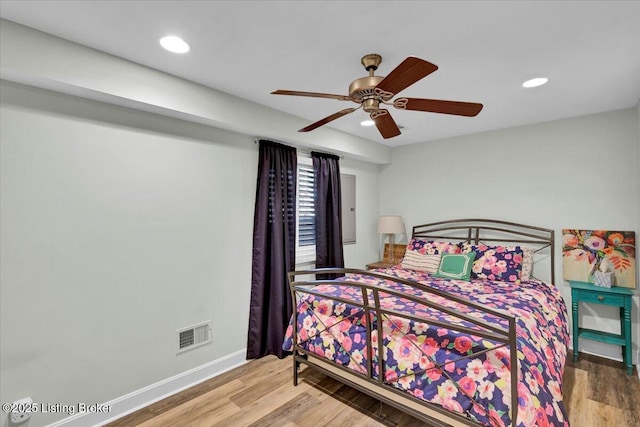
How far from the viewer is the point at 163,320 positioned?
8.21 ft

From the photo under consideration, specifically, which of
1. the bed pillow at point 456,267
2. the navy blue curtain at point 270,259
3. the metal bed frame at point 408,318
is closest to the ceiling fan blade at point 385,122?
the metal bed frame at point 408,318

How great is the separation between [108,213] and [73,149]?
48 cm

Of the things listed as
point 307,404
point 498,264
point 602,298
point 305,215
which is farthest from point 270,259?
point 602,298

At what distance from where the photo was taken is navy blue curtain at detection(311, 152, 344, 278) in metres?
3.82

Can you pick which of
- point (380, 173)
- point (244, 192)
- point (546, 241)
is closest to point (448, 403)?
point (244, 192)

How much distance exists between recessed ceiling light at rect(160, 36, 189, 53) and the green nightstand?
3.99 metres

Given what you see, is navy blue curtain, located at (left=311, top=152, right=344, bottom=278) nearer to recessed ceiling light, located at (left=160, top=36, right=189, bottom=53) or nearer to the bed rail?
the bed rail

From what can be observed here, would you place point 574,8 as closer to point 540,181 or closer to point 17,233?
point 540,181

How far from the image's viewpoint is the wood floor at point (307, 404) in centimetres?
216

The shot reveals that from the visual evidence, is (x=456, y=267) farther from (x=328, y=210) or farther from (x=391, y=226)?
(x=328, y=210)

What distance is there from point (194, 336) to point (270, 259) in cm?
99

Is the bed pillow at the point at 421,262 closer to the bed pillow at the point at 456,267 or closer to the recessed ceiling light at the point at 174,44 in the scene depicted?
the bed pillow at the point at 456,267

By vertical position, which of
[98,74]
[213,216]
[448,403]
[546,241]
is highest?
[98,74]

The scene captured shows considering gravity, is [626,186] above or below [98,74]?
below
